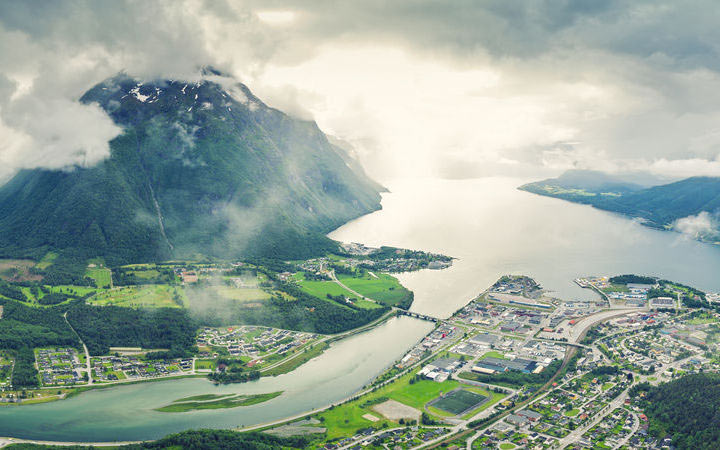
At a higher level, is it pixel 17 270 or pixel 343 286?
pixel 17 270

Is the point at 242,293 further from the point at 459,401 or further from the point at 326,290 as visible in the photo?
Answer: the point at 459,401

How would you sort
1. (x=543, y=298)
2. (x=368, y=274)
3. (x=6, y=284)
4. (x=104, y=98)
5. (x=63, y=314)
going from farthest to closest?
(x=104, y=98) < (x=368, y=274) < (x=543, y=298) < (x=6, y=284) < (x=63, y=314)

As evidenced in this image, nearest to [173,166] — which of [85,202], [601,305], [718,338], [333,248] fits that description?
[85,202]

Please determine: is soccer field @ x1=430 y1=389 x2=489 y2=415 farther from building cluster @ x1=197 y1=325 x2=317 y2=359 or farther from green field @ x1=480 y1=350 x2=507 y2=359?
building cluster @ x1=197 y1=325 x2=317 y2=359

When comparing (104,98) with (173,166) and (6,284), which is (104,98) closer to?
(173,166)

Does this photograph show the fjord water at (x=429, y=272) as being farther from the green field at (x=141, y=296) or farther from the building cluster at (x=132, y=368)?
the green field at (x=141, y=296)

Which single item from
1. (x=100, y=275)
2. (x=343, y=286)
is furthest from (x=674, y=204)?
(x=100, y=275)

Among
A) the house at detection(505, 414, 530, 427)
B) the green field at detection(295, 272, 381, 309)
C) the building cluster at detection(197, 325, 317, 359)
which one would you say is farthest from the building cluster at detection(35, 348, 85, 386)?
the house at detection(505, 414, 530, 427)
